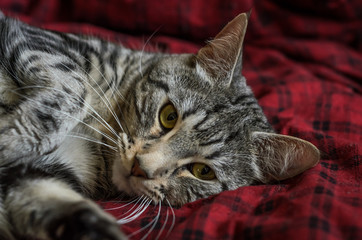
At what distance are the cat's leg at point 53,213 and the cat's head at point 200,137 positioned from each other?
0.68 feet

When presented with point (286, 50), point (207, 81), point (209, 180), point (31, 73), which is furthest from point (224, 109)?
point (286, 50)

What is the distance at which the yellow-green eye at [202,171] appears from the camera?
121 centimetres

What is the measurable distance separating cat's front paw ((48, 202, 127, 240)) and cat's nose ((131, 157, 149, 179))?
0.70ft

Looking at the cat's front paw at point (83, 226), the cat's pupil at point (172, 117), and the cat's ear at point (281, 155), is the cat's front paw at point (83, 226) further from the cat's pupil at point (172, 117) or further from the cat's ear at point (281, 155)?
the cat's ear at point (281, 155)

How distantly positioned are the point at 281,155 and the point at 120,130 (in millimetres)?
568

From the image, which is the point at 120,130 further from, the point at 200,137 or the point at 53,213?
the point at 53,213

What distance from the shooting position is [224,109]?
125 cm

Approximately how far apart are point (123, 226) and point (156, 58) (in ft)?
2.44

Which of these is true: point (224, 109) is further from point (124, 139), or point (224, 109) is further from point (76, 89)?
point (76, 89)

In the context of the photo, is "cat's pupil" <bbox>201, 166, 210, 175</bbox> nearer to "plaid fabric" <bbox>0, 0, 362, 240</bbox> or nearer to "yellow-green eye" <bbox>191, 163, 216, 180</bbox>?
"yellow-green eye" <bbox>191, 163, 216, 180</bbox>

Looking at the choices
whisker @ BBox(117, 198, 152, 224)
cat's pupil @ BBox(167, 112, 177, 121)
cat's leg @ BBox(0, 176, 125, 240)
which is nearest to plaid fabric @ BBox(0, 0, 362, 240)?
whisker @ BBox(117, 198, 152, 224)

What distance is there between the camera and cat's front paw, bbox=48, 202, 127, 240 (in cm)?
87

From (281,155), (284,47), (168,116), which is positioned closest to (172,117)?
(168,116)

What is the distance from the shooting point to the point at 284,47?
2.06 metres
